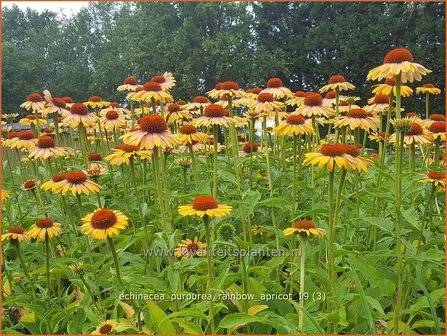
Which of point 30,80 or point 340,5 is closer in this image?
point 340,5

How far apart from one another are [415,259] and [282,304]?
571 millimetres

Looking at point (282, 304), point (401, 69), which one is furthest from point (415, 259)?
point (401, 69)

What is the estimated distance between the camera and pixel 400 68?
76.8 inches

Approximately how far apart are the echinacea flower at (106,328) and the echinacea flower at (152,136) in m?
0.73

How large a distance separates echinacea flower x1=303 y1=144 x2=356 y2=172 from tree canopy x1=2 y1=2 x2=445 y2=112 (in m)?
15.7

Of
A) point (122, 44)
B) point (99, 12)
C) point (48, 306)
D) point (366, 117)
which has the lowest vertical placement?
point (48, 306)

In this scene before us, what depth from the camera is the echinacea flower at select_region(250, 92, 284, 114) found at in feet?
9.27

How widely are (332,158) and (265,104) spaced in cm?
112

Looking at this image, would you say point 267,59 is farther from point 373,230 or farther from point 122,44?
point 373,230

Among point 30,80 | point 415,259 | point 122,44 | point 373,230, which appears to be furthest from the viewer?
point 30,80

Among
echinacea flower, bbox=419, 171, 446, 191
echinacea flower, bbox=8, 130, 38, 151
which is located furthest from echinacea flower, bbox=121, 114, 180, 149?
echinacea flower, bbox=8, 130, 38, 151

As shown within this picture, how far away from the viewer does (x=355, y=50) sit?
1888cm

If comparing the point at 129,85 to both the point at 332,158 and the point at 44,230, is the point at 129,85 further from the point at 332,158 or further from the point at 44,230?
the point at 332,158

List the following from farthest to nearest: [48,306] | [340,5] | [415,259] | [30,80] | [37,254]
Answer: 1. [30,80]
2. [340,5]
3. [37,254]
4. [48,306]
5. [415,259]
